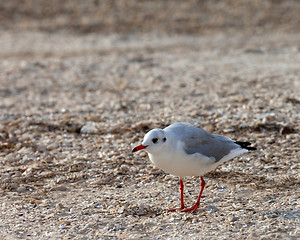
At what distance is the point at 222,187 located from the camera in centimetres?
613

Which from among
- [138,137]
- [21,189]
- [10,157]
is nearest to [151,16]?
[138,137]

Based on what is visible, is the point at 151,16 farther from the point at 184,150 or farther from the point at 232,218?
the point at 232,218

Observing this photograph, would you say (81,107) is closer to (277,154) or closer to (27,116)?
(27,116)

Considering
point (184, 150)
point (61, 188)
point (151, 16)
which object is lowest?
point (61, 188)

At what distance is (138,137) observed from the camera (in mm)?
7766

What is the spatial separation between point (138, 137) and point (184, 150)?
2.50m

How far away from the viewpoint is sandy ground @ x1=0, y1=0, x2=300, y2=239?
5355mm

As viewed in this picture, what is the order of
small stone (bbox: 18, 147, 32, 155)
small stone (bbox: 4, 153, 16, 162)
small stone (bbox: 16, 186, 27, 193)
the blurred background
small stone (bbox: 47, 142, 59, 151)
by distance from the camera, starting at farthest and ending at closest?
the blurred background, small stone (bbox: 47, 142, 59, 151), small stone (bbox: 18, 147, 32, 155), small stone (bbox: 4, 153, 16, 162), small stone (bbox: 16, 186, 27, 193)

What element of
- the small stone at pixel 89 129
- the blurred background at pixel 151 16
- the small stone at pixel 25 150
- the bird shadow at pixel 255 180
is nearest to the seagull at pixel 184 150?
the bird shadow at pixel 255 180

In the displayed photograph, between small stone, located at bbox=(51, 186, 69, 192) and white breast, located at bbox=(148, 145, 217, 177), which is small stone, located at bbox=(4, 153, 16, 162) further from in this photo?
white breast, located at bbox=(148, 145, 217, 177)

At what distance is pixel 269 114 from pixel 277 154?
137 cm

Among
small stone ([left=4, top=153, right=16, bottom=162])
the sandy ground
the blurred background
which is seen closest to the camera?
the sandy ground

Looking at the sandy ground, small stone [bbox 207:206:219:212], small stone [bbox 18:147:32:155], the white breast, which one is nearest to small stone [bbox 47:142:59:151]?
the sandy ground

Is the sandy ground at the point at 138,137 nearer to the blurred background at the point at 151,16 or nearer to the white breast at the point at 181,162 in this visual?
the white breast at the point at 181,162
